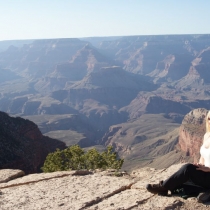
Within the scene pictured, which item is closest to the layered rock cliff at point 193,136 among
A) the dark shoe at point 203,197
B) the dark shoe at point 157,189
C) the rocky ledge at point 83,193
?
the rocky ledge at point 83,193

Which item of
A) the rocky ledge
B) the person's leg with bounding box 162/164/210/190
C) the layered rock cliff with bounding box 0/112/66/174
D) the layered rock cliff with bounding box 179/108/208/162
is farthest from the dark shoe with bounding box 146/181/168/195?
the layered rock cliff with bounding box 179/108/208/162

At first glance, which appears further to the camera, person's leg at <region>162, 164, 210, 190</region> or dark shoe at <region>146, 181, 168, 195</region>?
dark shoe at <region>146, 181, 168, 195</region>

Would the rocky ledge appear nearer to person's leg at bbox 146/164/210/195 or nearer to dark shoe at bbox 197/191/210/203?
dark shoe at bbox 197/191/210/203

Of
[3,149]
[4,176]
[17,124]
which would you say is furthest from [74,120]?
[4,176]

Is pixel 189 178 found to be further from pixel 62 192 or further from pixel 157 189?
pixel 62 192

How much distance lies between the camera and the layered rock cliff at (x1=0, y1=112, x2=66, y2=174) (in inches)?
1683

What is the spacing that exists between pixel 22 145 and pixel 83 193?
1613 inches

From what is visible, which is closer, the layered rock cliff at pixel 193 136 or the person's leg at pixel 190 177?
the person's leg at pixel 190 177

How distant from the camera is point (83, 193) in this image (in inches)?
373

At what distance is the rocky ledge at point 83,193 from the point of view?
845cm

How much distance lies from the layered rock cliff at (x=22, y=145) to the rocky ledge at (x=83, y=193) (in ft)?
99.8

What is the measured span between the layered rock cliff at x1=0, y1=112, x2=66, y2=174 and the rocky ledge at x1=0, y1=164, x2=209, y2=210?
30409 millimetres

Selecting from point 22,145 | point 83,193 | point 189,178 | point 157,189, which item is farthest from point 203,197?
point 22,145

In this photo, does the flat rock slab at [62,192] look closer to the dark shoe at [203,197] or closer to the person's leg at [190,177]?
the person's leg at [190,177]
